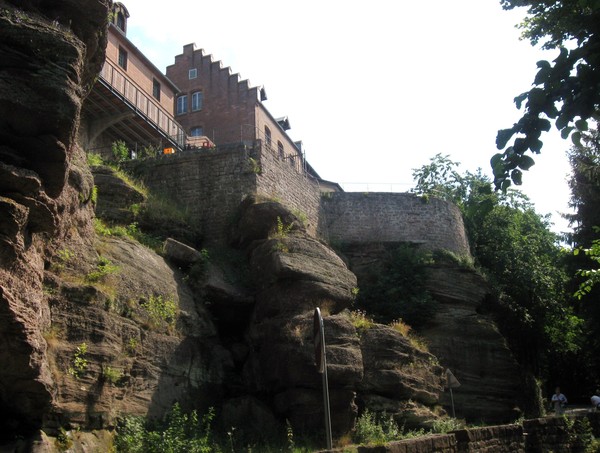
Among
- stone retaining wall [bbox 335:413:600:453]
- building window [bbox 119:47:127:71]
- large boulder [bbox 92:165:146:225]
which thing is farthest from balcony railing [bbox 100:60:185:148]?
stone retaining wall [bbox 335:413:600:453]

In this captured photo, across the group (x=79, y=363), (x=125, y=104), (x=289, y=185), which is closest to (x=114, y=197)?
(x=289, y=185)

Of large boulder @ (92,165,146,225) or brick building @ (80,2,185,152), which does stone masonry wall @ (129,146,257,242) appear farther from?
brick building @ (80,2,185,152)

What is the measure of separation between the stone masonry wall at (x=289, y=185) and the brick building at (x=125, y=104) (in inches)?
190

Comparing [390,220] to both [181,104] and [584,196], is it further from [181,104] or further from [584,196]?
[181,104]

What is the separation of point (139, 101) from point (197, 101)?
434 inches

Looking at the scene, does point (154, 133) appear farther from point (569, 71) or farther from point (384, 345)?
point (569, 71)

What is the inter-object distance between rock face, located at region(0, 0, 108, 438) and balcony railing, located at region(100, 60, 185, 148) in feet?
48.2

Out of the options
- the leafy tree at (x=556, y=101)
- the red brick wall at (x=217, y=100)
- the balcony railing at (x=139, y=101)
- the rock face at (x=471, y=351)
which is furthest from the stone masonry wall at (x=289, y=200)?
the leafy tree at (x=556, y=101)

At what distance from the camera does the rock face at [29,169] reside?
8.33m

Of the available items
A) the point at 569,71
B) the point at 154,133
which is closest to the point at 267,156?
the point at 154,133

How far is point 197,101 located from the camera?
36.6 metres

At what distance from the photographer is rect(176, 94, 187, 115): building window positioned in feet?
121

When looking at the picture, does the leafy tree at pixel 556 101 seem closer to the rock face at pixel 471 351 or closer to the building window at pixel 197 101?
the rock face at pixel 471 351

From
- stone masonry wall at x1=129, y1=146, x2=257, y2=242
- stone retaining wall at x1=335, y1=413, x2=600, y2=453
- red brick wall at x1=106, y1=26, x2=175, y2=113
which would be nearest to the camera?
stone retaining wall at x1=335, y1=413, x2=600, y2=453
